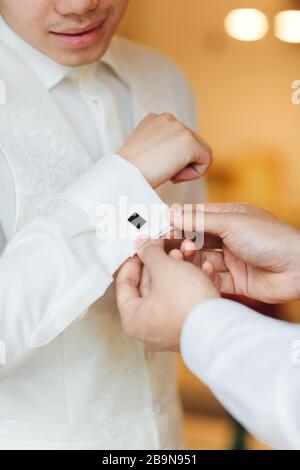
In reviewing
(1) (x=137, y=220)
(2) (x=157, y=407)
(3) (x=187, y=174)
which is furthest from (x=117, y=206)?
(2) (x=157, y=407)

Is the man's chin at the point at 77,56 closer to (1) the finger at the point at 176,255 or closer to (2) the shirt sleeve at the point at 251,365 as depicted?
(1) the finger at the point at 176,255

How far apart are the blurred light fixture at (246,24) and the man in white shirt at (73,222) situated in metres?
2.36

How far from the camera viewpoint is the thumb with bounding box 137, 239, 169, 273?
931 mm

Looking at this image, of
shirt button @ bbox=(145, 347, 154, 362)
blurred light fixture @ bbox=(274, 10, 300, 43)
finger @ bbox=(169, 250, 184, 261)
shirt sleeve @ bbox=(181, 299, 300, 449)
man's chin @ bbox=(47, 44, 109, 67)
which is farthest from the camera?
blurred light fixture @ bbox=(274, 10, 300, 43)

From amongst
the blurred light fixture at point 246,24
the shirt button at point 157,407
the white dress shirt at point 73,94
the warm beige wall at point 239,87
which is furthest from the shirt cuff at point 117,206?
the blurred light fixture at point 246,24

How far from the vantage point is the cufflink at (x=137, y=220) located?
1008 millimetres

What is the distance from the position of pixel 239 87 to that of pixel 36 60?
8.44 feet

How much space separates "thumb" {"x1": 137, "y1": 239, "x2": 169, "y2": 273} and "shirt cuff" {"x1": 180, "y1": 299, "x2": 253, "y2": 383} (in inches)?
4.6

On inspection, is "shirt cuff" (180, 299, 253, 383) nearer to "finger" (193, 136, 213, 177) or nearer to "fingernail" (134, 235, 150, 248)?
"fingernail" (134, 235, 150, 248)

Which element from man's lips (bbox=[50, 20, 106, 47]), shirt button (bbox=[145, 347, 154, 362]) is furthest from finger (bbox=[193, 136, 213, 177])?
shirt button (bbox=[145, 347, 154, 362])

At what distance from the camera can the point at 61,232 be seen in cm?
96

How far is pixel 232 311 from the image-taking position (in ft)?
2.66

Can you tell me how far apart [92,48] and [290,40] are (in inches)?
101

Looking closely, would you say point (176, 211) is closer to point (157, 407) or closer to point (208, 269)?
point (208, 269)
